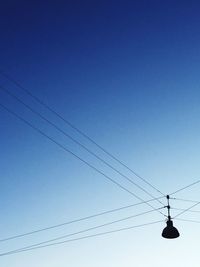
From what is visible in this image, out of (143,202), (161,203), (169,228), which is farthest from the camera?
(143,202)

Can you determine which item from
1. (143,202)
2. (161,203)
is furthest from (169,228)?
(143,202)

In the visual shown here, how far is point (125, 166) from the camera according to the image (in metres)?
18.3

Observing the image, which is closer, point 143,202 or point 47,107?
point 47,107

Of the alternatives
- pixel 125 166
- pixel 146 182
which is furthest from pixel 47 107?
pixel 146 182

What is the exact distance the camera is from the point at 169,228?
12.8m

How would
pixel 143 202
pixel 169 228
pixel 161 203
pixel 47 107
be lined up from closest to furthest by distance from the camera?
pixel 169 228
pixel 47 107
pixel 161 203
pixel 143 202

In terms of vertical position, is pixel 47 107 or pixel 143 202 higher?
pixel 47 107

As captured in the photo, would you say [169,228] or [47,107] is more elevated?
[47,107]

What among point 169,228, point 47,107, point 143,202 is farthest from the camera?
point 143,202

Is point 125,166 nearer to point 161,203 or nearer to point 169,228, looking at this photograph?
point 161,203

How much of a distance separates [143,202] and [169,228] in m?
6.73

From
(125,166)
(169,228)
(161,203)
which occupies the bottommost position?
(169,228)

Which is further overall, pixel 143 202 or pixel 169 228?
pixel 143 202

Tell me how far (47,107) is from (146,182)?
5.77 metres
